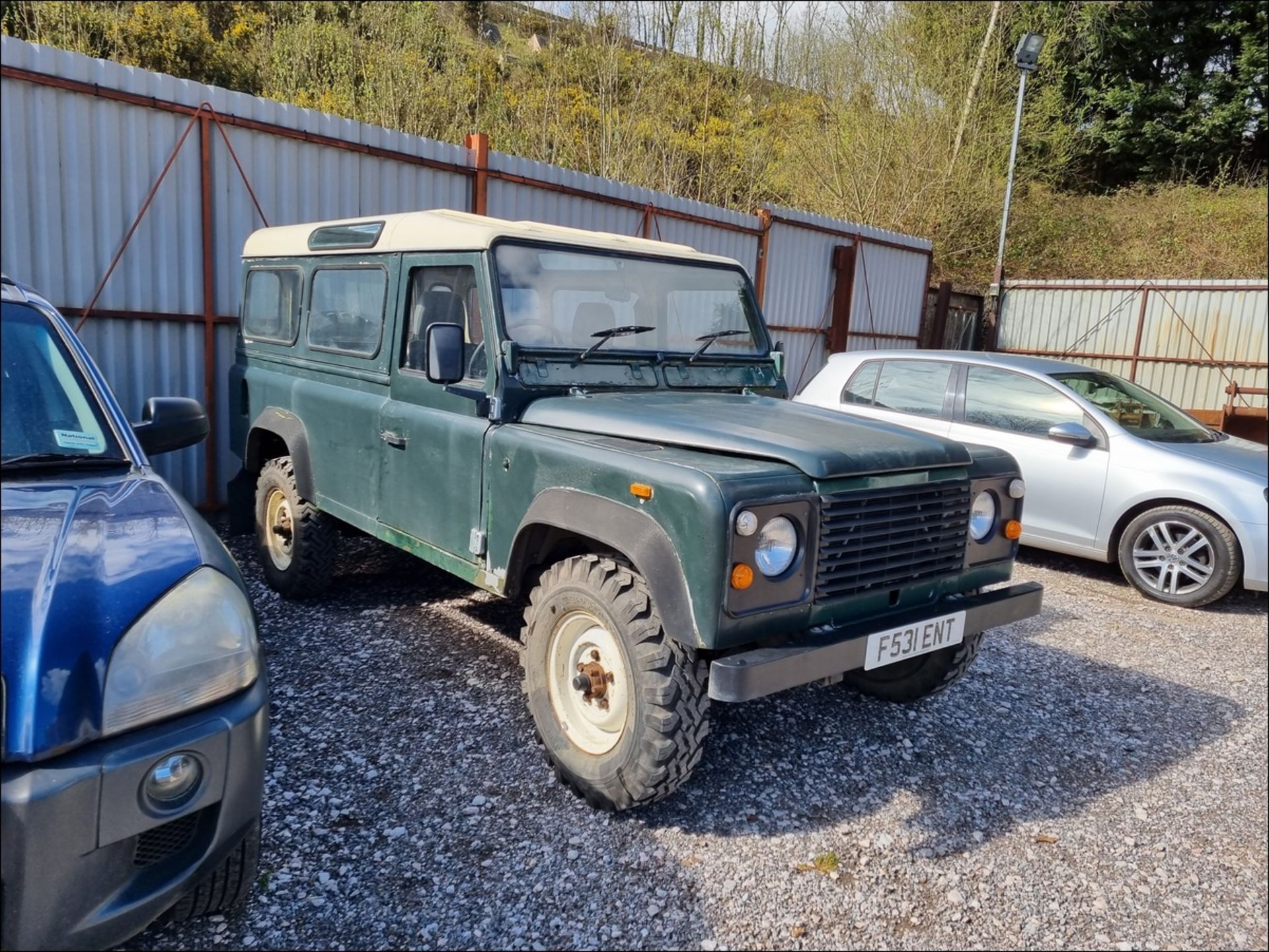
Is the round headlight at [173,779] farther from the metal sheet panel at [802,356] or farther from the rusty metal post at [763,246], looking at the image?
the metal sheet panel at [802,356]

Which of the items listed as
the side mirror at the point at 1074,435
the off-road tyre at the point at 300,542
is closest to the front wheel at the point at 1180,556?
the side mirror at the point at 1074,435

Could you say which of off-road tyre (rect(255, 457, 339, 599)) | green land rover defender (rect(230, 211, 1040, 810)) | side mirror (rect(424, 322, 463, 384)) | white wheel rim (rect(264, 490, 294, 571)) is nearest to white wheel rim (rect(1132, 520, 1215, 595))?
green land rover defender (rect(230, 211, 1040, 810))

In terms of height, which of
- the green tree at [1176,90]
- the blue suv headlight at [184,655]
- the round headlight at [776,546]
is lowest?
the blue suv headlight at [184,655]

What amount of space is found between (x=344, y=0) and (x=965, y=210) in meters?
13.1

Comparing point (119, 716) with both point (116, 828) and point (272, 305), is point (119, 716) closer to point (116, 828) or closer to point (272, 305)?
point (116, 828)

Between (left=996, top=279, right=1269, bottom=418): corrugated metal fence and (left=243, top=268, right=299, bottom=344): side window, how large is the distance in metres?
13.0

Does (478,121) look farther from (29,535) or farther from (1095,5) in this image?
(1095,5)

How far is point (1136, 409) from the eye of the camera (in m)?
6.74

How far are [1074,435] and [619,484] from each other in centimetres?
463

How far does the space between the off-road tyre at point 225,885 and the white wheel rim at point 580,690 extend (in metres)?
1.18

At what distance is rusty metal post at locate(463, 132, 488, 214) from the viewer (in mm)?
7953

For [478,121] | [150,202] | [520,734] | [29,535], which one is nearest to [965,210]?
[478,121]

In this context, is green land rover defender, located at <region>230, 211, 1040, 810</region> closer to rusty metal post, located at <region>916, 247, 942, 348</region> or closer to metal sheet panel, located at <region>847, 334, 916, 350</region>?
metal sheet panel, located at <region>847, 334, 916, 350</region>

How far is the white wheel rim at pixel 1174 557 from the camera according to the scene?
6020 mm
